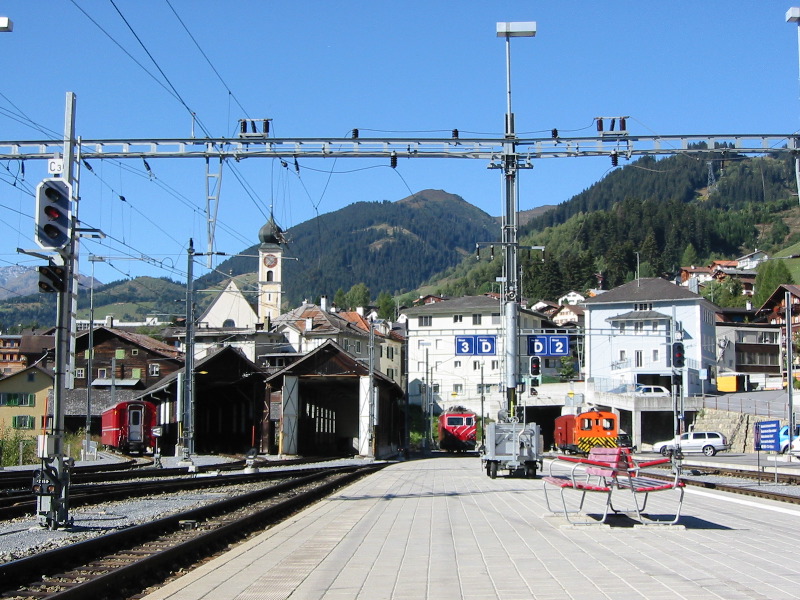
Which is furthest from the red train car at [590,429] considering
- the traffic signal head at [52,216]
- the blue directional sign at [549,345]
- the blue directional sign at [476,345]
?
the traffic signal head at [52,216]

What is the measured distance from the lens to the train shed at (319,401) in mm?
55812

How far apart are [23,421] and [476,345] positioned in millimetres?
47702

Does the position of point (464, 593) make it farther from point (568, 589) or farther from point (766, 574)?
point (766, 574)

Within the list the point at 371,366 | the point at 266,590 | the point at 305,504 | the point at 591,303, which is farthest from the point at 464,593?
the point at 591,303

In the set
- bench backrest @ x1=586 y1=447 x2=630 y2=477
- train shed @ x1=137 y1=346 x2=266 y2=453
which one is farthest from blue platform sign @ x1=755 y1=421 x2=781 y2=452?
train shed @ x1=137 y1=346 x2=266 y2=453

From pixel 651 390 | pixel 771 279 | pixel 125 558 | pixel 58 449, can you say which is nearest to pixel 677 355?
pixel 58 449

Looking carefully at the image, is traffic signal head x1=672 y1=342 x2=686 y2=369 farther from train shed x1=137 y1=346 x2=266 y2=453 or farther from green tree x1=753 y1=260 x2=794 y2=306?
green tree x1=753 y1=260 x2=794 y2=306

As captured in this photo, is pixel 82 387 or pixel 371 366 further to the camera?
pixel 82 387

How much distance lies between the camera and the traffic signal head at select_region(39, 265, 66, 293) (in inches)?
532

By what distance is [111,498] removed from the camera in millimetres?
19516

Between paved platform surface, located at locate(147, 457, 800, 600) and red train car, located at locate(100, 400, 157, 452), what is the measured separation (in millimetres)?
41494

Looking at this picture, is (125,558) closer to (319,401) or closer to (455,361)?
(319,401)

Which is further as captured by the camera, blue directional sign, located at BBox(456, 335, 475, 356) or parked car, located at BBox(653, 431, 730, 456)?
parked car, located at BBox(653, 431, 730, 456)

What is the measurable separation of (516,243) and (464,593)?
19.8 metres
